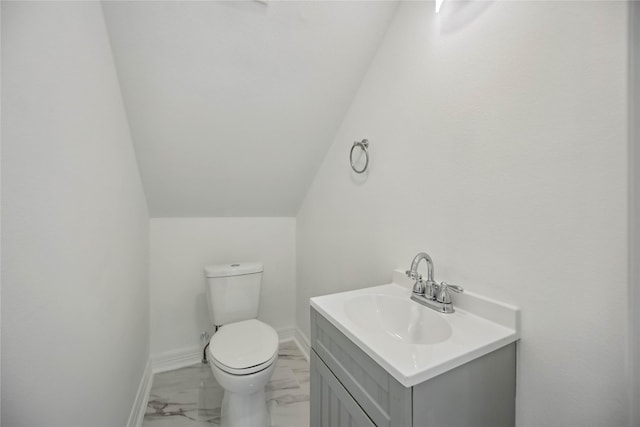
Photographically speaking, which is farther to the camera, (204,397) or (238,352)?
(204,397)

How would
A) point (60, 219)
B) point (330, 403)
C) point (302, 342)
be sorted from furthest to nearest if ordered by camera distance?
point (302, 342) → point (330, 403) → point (60, 219)

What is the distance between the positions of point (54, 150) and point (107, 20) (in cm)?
73

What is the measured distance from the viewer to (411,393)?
604 millimetres

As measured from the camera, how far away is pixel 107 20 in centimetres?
105

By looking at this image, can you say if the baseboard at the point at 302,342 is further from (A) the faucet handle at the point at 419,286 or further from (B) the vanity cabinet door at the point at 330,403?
(A) the faucet handle at the point at 419,286

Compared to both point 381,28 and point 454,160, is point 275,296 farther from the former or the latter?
point 381,28

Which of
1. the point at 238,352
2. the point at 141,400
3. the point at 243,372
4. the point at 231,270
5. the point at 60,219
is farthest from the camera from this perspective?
the point at 231,270

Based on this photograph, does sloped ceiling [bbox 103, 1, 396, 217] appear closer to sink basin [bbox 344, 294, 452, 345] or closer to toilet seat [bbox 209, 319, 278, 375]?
toilet seat [bbox 209, 319, 278, 375]

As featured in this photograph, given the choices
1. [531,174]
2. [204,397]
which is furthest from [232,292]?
[531,174]

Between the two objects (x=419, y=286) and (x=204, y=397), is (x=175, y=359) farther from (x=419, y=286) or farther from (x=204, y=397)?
(x=419, y=286)

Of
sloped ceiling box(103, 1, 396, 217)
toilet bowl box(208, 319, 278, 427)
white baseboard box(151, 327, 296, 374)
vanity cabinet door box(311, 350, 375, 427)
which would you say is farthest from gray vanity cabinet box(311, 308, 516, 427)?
white baseboard box(151, 327, 296, 374)

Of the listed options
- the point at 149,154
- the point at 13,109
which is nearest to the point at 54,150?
the point at 13,109

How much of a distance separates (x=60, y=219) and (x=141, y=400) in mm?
1417

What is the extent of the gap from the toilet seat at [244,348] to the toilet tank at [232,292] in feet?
0.71
